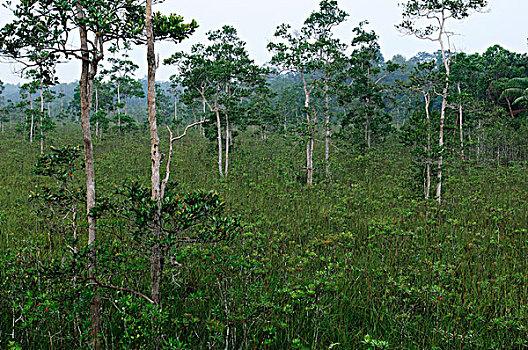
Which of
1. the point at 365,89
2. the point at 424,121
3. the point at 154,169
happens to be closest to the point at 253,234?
the point at 154,169

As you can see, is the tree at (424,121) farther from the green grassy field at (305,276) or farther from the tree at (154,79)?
the tree at (154,79)

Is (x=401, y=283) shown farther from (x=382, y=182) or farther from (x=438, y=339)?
(x=382, y=182)

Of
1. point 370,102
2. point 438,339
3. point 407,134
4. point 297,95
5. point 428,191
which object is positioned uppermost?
point 297,95

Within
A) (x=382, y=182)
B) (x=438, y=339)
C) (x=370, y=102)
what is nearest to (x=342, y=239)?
(x=438, y=339)

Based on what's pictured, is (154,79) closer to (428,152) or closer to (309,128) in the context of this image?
(428,152)

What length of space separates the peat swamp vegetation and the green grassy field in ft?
0.16

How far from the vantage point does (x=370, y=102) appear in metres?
21.2

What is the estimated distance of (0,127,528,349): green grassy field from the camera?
11.7ft

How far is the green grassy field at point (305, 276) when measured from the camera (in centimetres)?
357

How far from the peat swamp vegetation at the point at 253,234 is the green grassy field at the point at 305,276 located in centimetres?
5

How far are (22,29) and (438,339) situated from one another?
648 centimetres

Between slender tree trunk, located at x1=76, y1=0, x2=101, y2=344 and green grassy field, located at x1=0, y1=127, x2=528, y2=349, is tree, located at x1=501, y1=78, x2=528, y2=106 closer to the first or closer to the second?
green grassy field, located at x1=0, y1=127, x2=528, y2=349

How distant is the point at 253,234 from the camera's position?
729 centimetres

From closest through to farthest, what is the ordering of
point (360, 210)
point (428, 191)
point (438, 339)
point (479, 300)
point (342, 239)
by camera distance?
point (438, 339) < point (479, 300) < point (342, 239) < point (360, 210) < point (428, 191)
